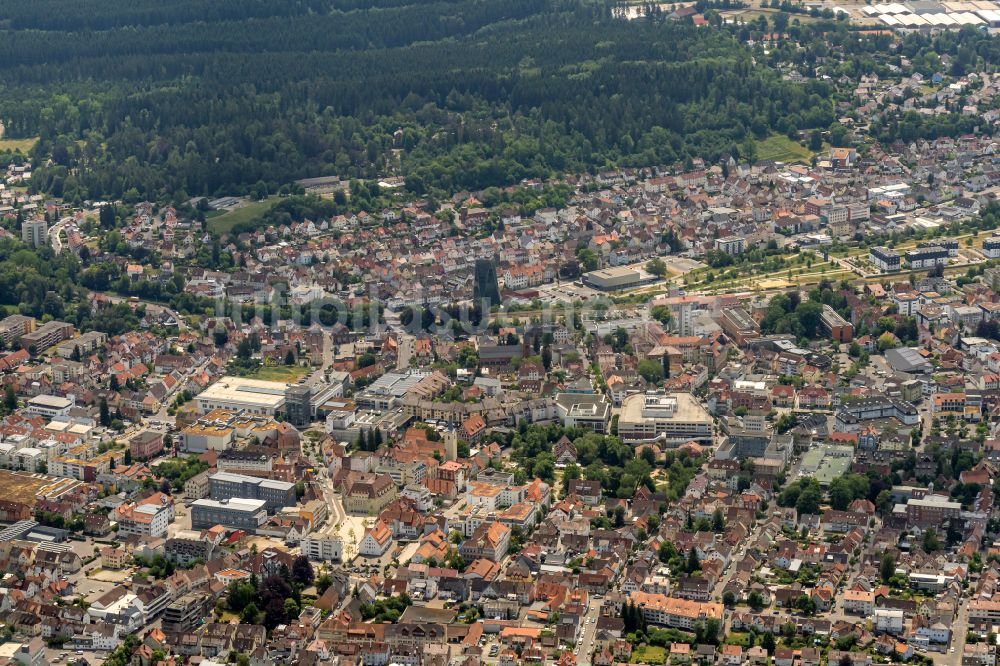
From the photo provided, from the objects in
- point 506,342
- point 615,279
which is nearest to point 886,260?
point 615,279

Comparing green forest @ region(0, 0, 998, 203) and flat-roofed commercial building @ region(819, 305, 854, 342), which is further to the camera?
green forest @ region(0, 0, 998, 203)

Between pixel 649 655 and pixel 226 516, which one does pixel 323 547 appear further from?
pixel 649 655

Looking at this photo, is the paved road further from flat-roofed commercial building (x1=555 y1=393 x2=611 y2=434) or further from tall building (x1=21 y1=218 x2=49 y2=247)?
tall building (x1=21 y1=218 x2=49 y2=247)

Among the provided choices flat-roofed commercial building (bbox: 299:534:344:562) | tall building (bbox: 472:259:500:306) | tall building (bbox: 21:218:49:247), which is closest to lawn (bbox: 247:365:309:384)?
tall building (bbox: 472:259:500:306)

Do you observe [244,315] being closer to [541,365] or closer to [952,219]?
[541,365]

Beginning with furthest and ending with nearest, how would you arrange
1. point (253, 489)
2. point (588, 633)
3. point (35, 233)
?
1. point (35, 233)
2. point (253, 489)
3. point (588, 633)
